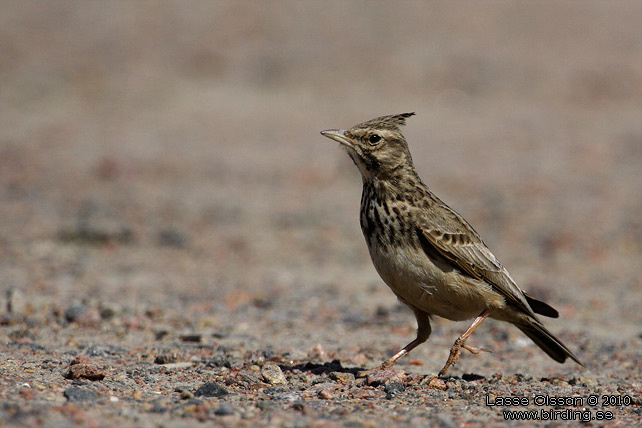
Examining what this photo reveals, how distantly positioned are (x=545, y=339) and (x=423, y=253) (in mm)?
1410

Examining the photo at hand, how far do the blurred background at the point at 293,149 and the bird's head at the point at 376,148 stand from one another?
2.25 metres

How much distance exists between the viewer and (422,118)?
66.8 feet

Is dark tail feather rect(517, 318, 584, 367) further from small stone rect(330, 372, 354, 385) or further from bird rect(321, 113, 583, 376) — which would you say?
small stone rect(330, 372, 354, 385)

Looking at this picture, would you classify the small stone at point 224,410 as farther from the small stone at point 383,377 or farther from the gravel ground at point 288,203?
the small stone at point 383,377

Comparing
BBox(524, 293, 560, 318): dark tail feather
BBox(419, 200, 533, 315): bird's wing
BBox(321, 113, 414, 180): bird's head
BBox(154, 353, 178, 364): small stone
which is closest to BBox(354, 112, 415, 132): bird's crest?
BBox(321, 113, 414, 180): bird's head

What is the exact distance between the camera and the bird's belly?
640cm

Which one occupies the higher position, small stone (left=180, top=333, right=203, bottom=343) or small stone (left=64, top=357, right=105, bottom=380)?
small stone (left=180, top=333, right=203, bottom=343)

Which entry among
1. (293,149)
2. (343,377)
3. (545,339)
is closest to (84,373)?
(343,377)

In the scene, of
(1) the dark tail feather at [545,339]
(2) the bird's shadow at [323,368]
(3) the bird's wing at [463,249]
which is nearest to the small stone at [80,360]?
(2) the bird's shadow at [323,368]

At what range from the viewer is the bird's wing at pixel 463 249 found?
6547 mm

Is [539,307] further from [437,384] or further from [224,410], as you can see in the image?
[224,410]

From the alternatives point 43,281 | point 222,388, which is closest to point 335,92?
point 43,281

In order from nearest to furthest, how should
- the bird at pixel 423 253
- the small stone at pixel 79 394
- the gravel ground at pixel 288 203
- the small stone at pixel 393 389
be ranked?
the small stone at pixel 79 394 < the small stone at pixel 393 389 < the gravel ground at pixel 288 203 < the bird at pixel 423 253

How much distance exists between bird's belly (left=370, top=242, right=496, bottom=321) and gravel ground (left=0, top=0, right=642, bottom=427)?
21.4 inches
